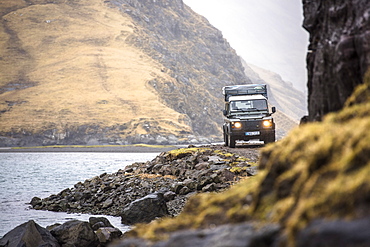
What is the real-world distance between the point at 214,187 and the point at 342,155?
498 inches

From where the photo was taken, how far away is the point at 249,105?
2809cm

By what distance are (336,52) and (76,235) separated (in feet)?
31.7

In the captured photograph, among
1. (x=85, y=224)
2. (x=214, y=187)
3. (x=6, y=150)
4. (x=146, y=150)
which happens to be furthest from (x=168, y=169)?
(x=6, y=150)

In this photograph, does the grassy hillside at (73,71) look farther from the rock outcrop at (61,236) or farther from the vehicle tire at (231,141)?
the rock outcrop at (61,236)

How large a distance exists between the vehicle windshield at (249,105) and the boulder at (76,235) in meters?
15.5

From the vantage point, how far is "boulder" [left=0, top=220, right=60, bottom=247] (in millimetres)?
12969

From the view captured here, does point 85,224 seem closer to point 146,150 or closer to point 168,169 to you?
point 168,169

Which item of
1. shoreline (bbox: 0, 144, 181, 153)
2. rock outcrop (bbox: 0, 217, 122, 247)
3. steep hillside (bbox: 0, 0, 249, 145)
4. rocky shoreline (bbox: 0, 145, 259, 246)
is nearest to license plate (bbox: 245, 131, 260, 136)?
rocky shoreline (bbox: 0, 145, 259, 246)

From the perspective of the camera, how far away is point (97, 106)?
435 feet

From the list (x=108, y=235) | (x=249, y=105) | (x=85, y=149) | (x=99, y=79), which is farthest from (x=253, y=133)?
(x=99, y=79)

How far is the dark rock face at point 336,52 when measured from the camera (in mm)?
6898

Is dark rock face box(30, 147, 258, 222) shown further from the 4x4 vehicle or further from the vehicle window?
the vehicle window

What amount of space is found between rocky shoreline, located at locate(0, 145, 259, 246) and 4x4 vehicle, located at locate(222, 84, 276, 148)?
9.50 ft

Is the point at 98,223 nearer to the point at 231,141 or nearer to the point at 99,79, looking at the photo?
the point at 231,141
